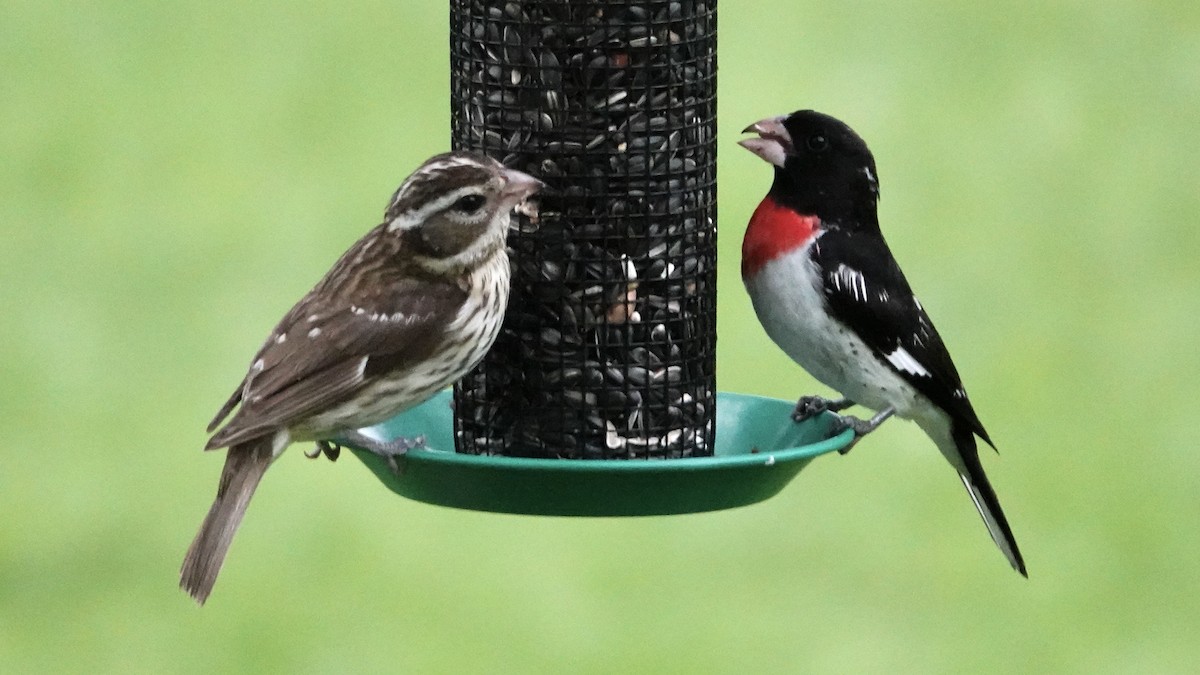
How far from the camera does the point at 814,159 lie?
8.23m

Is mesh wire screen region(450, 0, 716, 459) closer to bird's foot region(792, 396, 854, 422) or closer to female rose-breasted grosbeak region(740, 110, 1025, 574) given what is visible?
bird's foot region(792, 396, 854, 422)

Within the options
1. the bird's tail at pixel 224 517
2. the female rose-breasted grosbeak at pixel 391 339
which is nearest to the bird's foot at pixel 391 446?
the female rose-breasted grosbeak at pixel 391 339

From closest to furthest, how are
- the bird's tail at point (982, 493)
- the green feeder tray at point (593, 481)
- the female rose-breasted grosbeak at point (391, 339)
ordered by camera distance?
the green feeder tray at point (593, 481)
the female rose-breasted grosbeak at point (391, 339)
the bird's tail at point (982, 493)

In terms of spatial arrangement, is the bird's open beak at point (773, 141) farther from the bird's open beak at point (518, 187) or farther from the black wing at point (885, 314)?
the bird's open beak at point (518, 187)

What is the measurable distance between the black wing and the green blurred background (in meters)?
3.09

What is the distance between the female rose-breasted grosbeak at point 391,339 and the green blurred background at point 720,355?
3845mm

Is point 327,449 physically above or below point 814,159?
below

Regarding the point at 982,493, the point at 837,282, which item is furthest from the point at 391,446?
the point at 982,493

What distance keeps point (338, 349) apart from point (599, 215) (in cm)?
91

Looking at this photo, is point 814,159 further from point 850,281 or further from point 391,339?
point 391,339

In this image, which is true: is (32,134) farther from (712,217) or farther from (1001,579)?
(712,217)

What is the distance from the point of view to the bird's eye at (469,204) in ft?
23.4

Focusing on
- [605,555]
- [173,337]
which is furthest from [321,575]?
[173,337]

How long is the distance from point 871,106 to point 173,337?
4.68 meters
